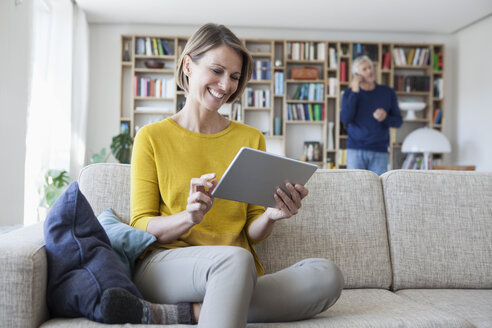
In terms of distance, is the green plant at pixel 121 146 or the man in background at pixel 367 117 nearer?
the man in background at pixel 367 117

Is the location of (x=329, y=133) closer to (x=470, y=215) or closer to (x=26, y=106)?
(x=26, y=106)

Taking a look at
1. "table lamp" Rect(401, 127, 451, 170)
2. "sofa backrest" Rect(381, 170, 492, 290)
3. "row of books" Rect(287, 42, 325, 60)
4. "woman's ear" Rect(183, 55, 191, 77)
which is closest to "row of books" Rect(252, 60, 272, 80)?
"row of books" Rect(287, 42, 325, 60)

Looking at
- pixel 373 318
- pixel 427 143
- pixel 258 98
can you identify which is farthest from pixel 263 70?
pixel 373 318

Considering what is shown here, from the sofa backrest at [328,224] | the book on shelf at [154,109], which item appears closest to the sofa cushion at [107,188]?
the sofa backrest at [328,224]

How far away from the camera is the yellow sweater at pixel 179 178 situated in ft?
4.55

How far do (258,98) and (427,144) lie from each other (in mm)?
2181

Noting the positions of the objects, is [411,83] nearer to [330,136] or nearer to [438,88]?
[438,88]

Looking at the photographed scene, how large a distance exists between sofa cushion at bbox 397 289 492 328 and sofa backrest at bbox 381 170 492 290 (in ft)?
0.18

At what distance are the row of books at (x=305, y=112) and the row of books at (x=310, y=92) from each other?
0.32ft

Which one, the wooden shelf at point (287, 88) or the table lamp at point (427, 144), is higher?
the wooden shelf at point (287, 88)

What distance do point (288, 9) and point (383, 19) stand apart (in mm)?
1243

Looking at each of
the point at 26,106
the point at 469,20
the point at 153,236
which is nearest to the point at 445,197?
the point at 153,236

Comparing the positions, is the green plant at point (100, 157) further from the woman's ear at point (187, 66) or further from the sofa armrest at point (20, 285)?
the sofa armrest at point (20, 285)

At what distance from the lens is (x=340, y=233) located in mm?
1657
